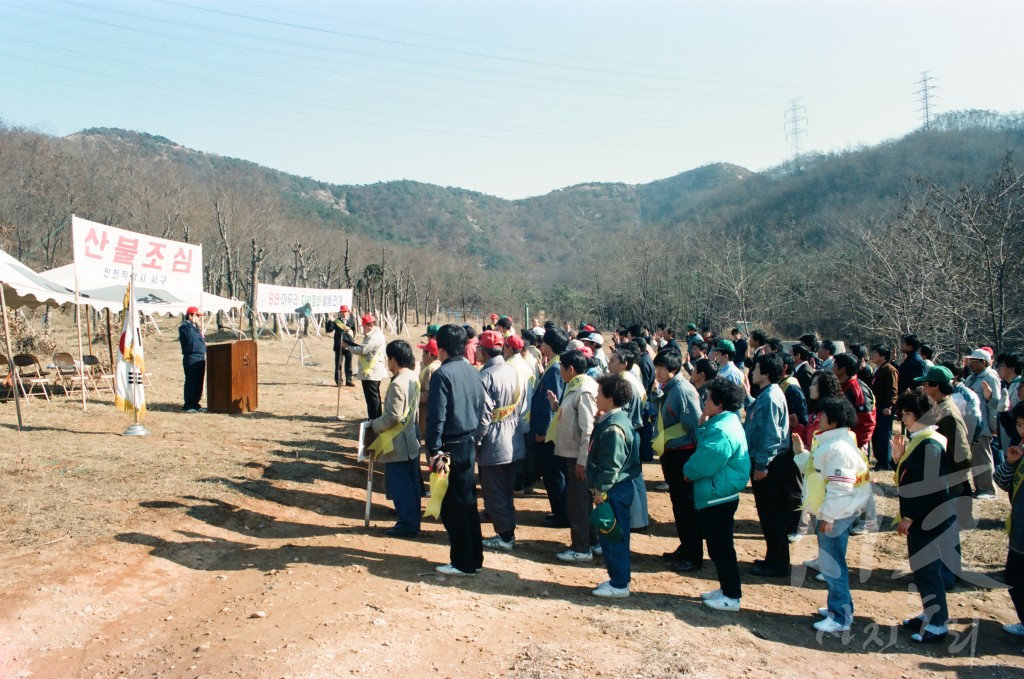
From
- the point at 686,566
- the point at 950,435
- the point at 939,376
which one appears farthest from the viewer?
the point at 686,566

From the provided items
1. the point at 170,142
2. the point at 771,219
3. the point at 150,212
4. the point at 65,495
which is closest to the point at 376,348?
the point at 65,495

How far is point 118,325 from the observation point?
25641 mm

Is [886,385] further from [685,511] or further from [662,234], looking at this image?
[662,234]

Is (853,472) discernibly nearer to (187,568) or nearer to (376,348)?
(187,568)

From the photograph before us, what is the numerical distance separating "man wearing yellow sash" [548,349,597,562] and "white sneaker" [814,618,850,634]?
1.93m

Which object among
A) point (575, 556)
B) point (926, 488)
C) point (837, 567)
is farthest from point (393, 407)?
point (926, 488)

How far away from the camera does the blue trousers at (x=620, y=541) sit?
4.95 metres

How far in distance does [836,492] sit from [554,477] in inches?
114

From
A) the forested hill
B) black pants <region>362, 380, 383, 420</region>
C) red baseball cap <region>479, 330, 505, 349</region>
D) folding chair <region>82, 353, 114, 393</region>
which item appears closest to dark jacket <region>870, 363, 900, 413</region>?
the forested hill

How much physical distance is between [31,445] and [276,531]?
433 cm

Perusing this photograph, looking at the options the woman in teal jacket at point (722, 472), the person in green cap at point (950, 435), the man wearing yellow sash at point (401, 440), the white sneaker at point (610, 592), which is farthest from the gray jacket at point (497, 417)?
the person in green cap at point (950, 435)

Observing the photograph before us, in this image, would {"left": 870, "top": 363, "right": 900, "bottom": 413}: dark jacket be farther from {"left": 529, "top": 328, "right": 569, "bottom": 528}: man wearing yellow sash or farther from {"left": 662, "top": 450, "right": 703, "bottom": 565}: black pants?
{"left": 529, "top": 328, "right": 569, "bottom": 528}: man wearing yellow sash

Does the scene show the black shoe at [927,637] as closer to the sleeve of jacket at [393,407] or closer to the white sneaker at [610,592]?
the white sneaker at [610,592]

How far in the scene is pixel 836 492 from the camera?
14.8 feet
